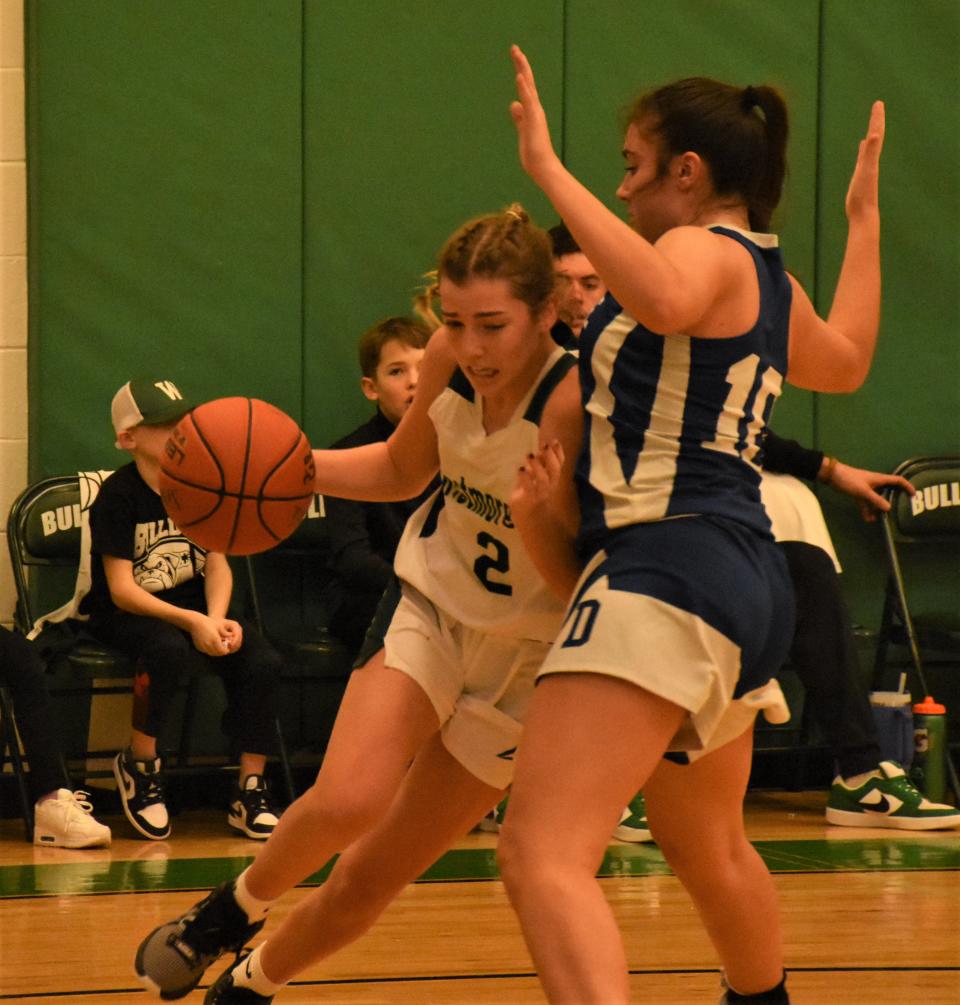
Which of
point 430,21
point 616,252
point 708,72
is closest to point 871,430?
point 708,72

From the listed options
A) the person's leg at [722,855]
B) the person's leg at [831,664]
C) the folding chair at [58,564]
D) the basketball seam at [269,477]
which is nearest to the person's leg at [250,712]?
the folding chair at [58,564]

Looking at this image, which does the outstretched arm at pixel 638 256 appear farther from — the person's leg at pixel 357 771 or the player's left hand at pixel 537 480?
the person's leg at pixel 357 771

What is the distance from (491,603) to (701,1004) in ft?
3.51

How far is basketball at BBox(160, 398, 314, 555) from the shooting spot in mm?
3156

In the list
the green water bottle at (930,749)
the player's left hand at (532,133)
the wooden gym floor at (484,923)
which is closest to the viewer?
the player's left hand at (532,133)

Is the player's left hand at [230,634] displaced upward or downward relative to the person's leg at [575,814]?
downward

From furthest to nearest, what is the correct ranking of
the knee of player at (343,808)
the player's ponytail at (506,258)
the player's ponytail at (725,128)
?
the knee of player at (343,808)
the player's ponytail at (506,258)
the player's ponytail at (725,128)

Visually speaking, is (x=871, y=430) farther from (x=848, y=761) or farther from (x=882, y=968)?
(x=882, y=968)

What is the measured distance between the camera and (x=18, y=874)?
5.05m

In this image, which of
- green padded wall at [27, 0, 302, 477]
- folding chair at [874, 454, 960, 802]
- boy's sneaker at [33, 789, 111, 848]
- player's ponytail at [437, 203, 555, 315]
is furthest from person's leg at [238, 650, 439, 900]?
folding chair at [874, 454, 960, 802]

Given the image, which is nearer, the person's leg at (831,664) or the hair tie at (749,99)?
the hair tie at (749,99)

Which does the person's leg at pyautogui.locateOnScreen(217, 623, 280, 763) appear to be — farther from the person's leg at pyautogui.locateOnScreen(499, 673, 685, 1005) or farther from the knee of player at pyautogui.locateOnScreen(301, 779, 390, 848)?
the person's leg at pyautogui.locateOnScreen(499, 673, 685, 1005)

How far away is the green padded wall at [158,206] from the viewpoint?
645 centimetres

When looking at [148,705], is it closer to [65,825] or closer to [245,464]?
[65,825]
